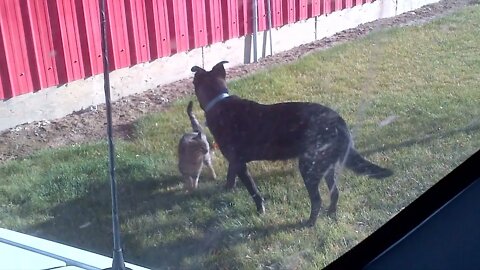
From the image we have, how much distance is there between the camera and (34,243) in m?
2.21

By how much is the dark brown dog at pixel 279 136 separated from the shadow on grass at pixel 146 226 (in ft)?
0.53

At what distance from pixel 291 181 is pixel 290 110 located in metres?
0.23

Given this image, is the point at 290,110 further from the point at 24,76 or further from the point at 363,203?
the point at 24,76

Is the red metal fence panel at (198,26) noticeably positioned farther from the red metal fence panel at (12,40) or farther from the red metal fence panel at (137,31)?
the red metal fence panel at (12,40)

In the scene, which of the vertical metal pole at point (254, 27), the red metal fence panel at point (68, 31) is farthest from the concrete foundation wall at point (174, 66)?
the red metal fence panel at point (68, 31)

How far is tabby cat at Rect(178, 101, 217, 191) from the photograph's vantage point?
2666 mm

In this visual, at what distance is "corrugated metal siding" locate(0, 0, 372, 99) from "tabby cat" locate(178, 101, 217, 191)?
522 mm

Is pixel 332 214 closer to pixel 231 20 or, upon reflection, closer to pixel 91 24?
pixel 231 20

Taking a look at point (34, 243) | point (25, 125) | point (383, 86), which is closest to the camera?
point (34, 243)

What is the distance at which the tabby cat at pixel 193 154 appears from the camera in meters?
2.67

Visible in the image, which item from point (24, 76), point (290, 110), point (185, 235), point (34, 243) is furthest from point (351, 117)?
point (24, 76)

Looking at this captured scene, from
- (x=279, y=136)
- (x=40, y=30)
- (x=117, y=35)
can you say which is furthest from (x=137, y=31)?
(x=279, y=136)

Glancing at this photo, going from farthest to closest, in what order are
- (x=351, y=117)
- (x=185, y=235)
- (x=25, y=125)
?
(x=25, y=125)
(x=185, y=235)
(x=351, y=117)

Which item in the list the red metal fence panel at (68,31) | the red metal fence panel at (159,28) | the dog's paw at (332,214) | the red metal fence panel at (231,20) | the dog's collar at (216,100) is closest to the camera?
the dog's paw at (332,214)
